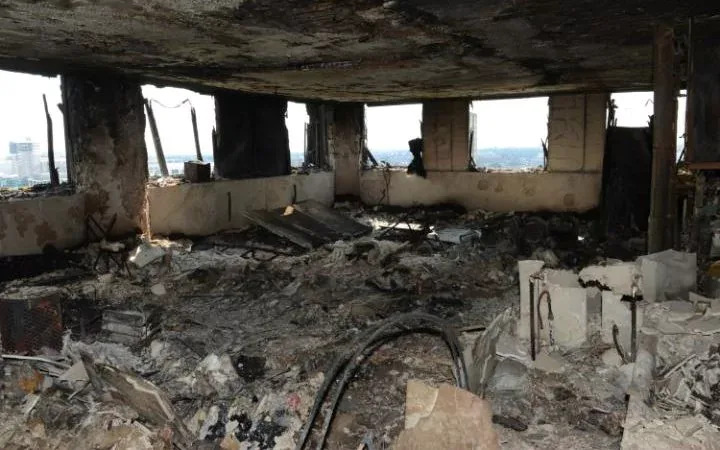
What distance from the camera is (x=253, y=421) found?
3.11m

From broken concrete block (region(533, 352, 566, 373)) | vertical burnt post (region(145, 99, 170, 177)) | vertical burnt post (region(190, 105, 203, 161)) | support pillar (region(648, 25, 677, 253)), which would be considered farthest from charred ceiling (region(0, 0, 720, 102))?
vertical burnt post (region(145, 99, 170, 177))

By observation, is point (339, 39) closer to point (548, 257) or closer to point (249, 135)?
point (548, 257)

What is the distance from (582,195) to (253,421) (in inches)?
350

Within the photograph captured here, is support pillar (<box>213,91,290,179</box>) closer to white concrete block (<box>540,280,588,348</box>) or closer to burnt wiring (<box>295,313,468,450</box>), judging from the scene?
burnt wiring (<box>295,313,468,450</box>)

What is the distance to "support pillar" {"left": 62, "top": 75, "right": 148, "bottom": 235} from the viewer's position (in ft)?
21.9

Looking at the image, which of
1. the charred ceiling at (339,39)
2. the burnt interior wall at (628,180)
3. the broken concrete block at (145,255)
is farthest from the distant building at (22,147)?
the burnt interior wall at (628,180)

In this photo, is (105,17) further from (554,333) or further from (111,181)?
(554,333)

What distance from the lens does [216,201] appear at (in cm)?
888

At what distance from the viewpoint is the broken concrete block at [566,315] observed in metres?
3.69

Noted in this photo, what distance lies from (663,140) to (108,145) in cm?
664

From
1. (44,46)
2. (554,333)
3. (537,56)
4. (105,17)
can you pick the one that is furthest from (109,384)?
(537,56)

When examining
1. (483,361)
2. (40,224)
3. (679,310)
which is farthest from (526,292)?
(40,224)

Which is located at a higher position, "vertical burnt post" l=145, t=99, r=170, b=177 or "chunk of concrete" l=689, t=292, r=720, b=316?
"vertical burnt post" l=145, t=99, r=170, b=177

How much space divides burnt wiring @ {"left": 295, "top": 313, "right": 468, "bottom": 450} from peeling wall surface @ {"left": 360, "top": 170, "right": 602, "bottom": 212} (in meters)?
6.95
